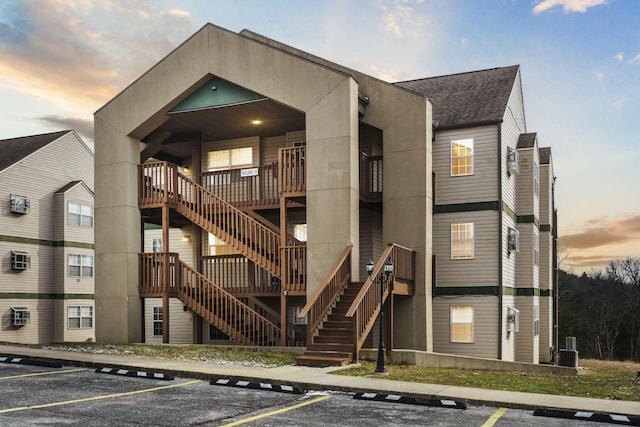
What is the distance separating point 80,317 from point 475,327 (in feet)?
76.3

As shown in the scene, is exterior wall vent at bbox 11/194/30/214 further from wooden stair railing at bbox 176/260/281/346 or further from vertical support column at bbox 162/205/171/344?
wooden stair railing at bbox 176/260/281/346

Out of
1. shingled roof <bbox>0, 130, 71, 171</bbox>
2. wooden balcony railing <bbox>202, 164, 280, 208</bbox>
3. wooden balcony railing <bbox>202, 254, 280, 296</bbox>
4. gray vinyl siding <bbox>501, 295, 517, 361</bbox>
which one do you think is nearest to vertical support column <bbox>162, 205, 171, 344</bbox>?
wooden balcony railing <bbox>202, 254, 280, 296</bbox>

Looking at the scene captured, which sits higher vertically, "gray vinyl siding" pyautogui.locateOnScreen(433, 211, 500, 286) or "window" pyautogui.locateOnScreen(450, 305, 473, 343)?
"gray vinyl siding" pyautogui.locateOnScreen(433, 211, 500, 286)

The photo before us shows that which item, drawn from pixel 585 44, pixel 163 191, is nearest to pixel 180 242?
pixel 163 191

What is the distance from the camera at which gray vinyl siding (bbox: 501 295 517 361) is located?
2383cm

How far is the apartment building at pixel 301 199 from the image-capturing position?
20.9 m

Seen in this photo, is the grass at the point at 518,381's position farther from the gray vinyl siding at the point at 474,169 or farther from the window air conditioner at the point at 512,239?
the window air conditioner at the point at 512,239

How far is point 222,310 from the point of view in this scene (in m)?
22.3

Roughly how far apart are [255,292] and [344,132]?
6983mm

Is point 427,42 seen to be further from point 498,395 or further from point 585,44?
point 498,395

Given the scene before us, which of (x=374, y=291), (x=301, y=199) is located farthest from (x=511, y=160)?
(x=374, y=291)

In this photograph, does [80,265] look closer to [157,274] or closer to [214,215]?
[157,274]

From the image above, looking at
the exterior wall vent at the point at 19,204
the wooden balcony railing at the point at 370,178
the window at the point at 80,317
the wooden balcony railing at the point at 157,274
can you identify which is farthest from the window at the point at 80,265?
the wooden balcony railing at the point at 370,178

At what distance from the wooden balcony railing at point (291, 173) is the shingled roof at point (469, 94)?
244 inches
